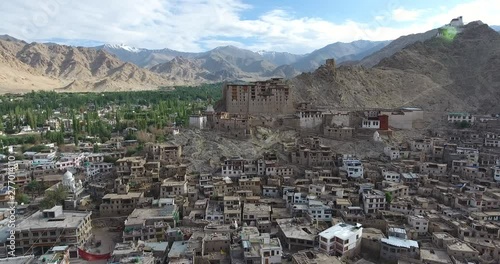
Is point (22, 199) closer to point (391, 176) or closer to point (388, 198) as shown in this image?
point (388, 198)

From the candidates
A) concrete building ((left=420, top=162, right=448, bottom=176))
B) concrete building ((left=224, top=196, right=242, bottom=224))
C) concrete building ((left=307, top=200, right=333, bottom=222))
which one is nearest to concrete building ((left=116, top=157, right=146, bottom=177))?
concrete building ((left=224, top=196, right=242, bottom=224))

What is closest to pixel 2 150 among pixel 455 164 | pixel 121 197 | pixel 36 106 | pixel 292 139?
pixel 121 197

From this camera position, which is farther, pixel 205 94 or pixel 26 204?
pixel 205 94

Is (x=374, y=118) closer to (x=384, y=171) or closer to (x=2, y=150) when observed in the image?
(x=384, y=171)

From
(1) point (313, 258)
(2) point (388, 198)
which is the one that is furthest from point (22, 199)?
(2) point (388, 198)

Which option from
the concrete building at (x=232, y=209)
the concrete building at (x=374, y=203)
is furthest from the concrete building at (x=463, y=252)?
the concrete building at (x=232, y=209)
